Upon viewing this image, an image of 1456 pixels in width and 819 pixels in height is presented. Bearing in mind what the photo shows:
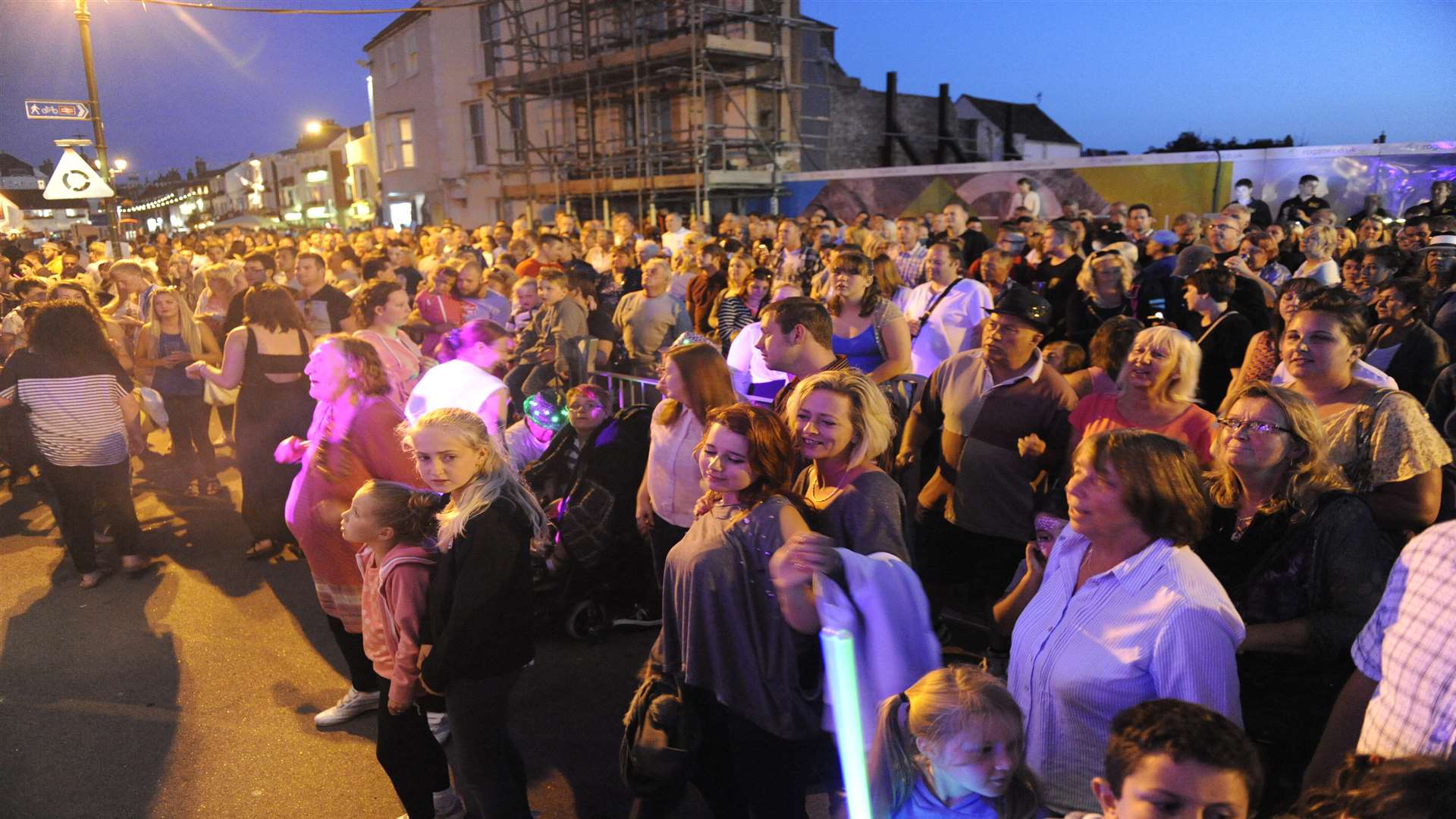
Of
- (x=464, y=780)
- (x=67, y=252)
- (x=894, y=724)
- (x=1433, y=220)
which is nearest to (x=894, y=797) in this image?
(x=894, y=724)

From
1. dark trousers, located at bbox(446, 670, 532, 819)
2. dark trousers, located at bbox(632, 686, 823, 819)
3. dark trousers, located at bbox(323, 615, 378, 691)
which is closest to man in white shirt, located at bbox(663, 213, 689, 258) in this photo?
dark trousers, located at bbox(323, 615, 378, 691)

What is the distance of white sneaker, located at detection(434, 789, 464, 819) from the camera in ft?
11.1

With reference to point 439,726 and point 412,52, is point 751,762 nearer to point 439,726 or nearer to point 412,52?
point 439,726

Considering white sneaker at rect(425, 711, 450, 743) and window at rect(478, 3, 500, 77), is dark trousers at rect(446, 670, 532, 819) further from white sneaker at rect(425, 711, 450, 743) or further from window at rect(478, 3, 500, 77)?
window at rect(478, 3, 500, 77)

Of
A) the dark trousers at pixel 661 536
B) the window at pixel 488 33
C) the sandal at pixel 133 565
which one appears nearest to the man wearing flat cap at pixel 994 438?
the dark trousers at pixel 661 536

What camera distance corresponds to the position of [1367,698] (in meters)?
1.93

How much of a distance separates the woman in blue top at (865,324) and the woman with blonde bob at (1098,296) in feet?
5.49

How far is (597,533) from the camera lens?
4594 mm

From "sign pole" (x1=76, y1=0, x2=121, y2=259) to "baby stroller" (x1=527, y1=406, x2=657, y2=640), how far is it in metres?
10.3

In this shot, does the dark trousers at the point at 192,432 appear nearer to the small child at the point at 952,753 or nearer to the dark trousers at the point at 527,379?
the dark trousers at the point at 527,379

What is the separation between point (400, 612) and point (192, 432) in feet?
19.5

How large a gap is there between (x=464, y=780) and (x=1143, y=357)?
10.2ft

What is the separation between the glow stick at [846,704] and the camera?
2127 mm

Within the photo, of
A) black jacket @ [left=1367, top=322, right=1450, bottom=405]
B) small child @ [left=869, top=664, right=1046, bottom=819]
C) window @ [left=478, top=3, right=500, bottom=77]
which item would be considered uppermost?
window @ [left=478, top=3, right=500, bottom=77]
